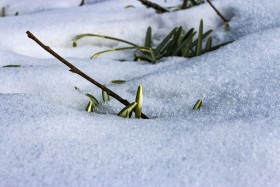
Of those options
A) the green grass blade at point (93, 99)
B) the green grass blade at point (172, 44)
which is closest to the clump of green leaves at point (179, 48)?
the green grass blade at point (172, 44)

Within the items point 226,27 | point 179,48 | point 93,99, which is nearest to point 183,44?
point 179,48

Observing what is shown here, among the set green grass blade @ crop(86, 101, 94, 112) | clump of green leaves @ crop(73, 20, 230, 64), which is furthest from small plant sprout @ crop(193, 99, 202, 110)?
clump of green leaves @ crop(73, 20, 230, 64)

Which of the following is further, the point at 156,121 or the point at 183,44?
the point at 183,44

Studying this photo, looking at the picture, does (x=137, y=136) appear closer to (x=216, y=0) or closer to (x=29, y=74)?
(x=29, y=74)

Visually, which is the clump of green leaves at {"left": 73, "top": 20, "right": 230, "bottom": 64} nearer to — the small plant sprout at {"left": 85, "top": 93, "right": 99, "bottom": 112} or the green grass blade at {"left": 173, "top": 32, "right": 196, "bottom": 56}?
the green grass blade at {"left": 173, "top": 32, "right": 196, "bottom": 56}

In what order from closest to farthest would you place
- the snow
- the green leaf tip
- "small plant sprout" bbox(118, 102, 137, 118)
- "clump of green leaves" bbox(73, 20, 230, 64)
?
1. the snow
2. "small plant sprout" bbox(118, 102, 137, 118)
3. "clump of green leaves" bbox(73, 20, 230, 64)
4. the green leaf tip

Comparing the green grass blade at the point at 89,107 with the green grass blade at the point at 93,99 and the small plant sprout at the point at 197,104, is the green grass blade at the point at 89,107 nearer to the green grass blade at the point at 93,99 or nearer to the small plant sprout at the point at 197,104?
the green grass blade at the point at 93,99

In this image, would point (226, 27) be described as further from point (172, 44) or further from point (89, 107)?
point (89, 107)

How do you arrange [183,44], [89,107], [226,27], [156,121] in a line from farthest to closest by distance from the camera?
[226,27], [183,44], [89,107], [156,121]

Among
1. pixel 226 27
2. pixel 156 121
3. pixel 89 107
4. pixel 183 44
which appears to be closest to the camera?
pixel 156 121
